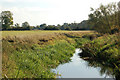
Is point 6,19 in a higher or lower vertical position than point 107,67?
higher

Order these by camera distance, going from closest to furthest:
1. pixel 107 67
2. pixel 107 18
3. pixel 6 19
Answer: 1. pixel 107 67
2. pixel 107 18
3. pixel 6 19

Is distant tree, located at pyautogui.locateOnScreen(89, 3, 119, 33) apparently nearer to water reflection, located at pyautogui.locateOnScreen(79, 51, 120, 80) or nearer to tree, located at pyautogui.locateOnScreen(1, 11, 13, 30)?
water reflection, located at pyautogui.locateOnScreen(79, 51, 120, 80)

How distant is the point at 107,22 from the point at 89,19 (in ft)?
18.3

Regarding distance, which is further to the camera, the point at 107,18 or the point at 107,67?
the point at 107,18

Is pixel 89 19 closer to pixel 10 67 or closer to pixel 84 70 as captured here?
pixel 84 70

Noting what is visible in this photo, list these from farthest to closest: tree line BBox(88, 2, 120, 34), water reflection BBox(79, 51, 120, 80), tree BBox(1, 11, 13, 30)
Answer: tree BBox(1, 11, 13, 30) → tree line BBox(88, 2, 120, 34) → water reflection BBox(79, 51, 120, 80)

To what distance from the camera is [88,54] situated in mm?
17094

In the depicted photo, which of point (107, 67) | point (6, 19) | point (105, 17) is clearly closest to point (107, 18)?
point (105, 17)

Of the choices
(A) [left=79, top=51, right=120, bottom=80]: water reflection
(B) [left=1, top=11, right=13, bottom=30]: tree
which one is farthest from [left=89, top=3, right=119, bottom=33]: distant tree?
(B) [left=1, top=11, right=13, bottom=30]: tree

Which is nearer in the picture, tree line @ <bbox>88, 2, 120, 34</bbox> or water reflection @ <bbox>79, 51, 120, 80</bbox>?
water reflection @ <bbox>79, 51, 120, 80</bbox>

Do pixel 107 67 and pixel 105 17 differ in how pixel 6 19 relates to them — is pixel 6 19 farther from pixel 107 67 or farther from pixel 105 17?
pixel 107 67

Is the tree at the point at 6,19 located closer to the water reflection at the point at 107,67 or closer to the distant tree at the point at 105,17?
the distant tree at the point at 105,17

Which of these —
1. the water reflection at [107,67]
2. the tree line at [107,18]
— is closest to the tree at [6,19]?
the tree line at [107,18]

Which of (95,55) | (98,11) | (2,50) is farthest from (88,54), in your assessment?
(98,11)
